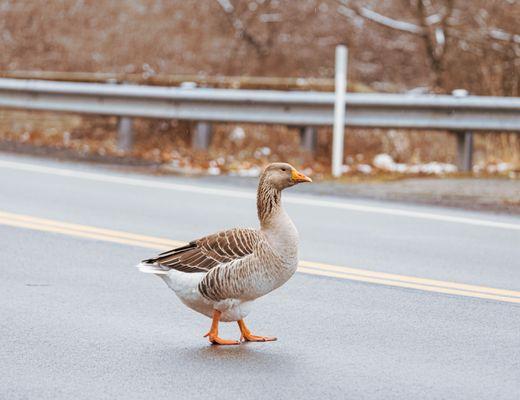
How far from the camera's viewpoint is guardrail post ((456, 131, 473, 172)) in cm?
1509

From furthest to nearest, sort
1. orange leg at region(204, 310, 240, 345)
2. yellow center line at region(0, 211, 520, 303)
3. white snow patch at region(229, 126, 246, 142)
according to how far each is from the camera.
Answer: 1. white snow patch at region(229, 126, 246, 142)
2. yellow center line at region(0, 211, 520, 303)
3. orange leg at region(204, 310, 240, 345)

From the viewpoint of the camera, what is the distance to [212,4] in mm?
24781

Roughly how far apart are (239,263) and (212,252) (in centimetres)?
21

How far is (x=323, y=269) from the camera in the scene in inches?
363

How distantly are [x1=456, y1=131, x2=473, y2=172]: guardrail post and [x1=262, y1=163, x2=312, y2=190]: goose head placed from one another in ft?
29.2

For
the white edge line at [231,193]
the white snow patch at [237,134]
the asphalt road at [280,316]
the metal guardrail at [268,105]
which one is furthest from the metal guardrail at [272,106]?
the asphalt road at [280,316]

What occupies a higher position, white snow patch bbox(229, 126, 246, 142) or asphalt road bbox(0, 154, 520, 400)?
white snow patch bbox(229, 126, 246, 142)

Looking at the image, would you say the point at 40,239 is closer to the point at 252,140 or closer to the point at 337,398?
the point at 337,398

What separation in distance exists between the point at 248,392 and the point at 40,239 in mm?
4915


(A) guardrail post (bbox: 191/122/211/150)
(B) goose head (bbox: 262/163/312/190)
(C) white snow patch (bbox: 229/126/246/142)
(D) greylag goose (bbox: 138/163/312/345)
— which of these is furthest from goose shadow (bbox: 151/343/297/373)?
(C) white snow patch (bbox: 229/126/246/142)

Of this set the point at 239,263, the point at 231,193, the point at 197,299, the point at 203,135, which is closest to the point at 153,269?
the point at 197,299

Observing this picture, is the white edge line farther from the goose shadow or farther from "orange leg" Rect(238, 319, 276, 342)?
the goose shadow

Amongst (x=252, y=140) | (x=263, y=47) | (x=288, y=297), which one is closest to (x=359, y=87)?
(x=252, y=140)

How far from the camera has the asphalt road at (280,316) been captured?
238 inches
